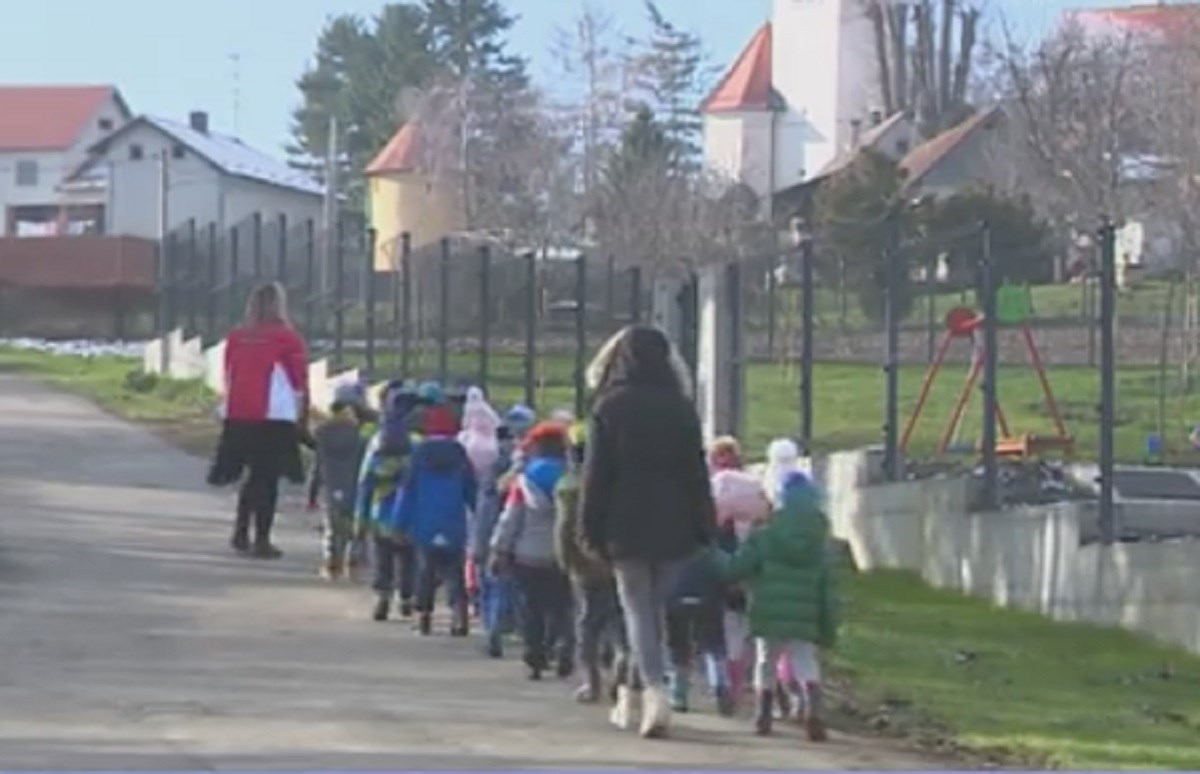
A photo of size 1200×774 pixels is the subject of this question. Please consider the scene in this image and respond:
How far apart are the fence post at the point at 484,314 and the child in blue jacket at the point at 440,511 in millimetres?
10176

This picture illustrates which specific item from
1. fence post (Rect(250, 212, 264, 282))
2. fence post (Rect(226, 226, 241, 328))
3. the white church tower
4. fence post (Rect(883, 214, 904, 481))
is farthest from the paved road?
the white church tower

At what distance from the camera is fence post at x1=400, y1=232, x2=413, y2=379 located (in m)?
28.1

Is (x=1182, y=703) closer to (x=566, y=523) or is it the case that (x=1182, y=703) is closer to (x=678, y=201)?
(x=566, y=523)

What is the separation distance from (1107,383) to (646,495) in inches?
276

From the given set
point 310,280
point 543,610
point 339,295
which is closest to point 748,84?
point 310,280

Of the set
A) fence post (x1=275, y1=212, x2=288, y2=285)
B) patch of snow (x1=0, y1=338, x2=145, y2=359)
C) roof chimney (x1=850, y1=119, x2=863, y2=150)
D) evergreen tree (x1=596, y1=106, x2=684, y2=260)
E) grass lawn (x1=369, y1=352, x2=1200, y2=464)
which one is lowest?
patch of snow (x1=0, y1=338, x2=145, y2=359)

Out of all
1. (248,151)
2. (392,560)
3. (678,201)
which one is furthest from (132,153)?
(392,560)

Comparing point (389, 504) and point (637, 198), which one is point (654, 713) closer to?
point (389, 504)

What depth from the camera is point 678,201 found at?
61719 mm

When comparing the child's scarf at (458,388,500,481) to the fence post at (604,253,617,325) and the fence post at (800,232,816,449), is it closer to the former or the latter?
the fence post at (800,232,816,449)

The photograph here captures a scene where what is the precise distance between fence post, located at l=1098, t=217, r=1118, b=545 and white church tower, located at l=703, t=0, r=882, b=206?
70773 millimetres

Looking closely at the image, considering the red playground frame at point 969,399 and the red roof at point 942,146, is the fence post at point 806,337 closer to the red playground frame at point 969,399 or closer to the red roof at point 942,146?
the red playground frame at point 969,399

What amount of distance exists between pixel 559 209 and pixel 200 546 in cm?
4905

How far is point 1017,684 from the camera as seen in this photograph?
571 inches
